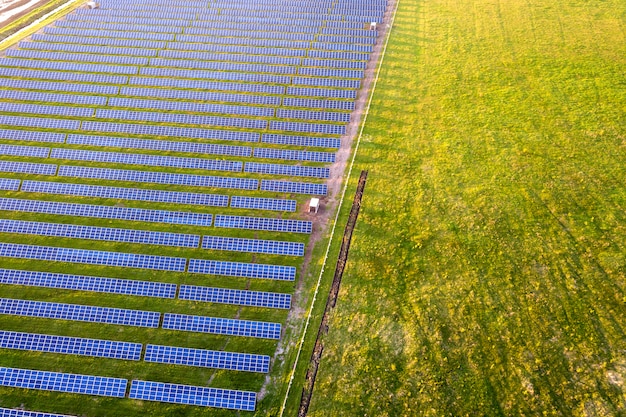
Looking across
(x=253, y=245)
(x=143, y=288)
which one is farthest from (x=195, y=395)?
(x=253, y=245)

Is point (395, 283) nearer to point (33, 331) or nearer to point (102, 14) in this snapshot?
point (33, 331)

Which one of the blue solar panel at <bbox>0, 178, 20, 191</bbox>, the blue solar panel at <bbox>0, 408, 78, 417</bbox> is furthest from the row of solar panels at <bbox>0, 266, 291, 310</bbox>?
the blue solar panel at <bbox>0, 178, 20, 191</bbox>

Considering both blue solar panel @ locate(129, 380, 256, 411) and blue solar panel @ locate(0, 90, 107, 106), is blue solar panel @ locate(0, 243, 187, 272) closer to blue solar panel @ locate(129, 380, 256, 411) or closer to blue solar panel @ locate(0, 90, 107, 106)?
blue solar panel @ locate(129, 380, 256, 411)

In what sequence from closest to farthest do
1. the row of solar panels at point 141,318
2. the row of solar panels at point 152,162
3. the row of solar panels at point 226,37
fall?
the row of solar panels at point 141,318 → the row of solar panels at point 152,162 → the row of solar panels at point 226,37

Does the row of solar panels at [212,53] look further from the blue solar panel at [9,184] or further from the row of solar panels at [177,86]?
the blue solar panel at [9,184]

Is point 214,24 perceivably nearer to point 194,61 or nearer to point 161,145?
point 194,61

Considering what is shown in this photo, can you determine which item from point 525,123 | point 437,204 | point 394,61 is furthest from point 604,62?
point 437,204

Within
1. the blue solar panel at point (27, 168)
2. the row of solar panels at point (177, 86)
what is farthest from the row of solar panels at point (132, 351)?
the row of solar panels at point (177, 86)
